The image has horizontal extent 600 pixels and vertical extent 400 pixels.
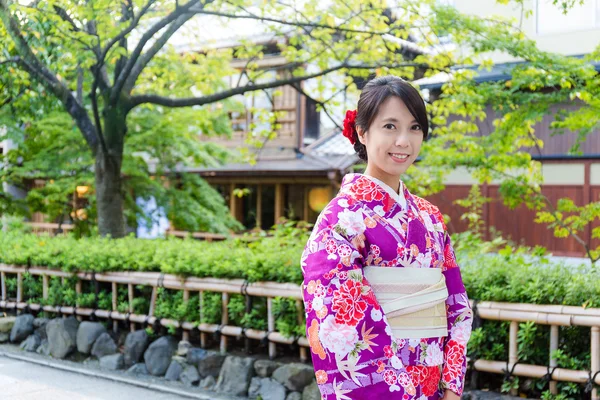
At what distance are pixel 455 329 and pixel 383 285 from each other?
0.38m

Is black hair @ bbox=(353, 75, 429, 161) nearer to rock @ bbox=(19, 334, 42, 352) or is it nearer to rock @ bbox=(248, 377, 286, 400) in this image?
rock @ bbox=(248, 377, 286, 400)

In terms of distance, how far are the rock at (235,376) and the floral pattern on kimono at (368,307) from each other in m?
3.36

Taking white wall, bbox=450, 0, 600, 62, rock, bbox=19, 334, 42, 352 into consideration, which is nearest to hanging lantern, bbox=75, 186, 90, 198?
rock, bbox=19, 334, 42, 352

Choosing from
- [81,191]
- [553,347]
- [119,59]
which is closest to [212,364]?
[553,347]

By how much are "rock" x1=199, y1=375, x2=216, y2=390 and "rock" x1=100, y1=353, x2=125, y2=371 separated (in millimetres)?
1097

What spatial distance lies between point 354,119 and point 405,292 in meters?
0.70

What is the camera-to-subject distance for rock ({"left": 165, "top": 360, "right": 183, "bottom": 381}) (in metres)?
6.11

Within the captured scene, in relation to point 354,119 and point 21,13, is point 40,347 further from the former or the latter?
point 354,119

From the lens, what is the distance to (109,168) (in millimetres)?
8555

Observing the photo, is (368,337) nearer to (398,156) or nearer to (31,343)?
(398,156)

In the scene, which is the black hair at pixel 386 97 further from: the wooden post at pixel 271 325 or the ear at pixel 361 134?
the wooden post at pixel 271 325

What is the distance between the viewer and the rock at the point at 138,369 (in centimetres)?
634

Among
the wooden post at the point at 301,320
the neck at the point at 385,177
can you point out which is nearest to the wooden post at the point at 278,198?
the wooden post at the point at 301,320

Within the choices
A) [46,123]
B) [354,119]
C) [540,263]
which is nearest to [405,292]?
[354,119]
